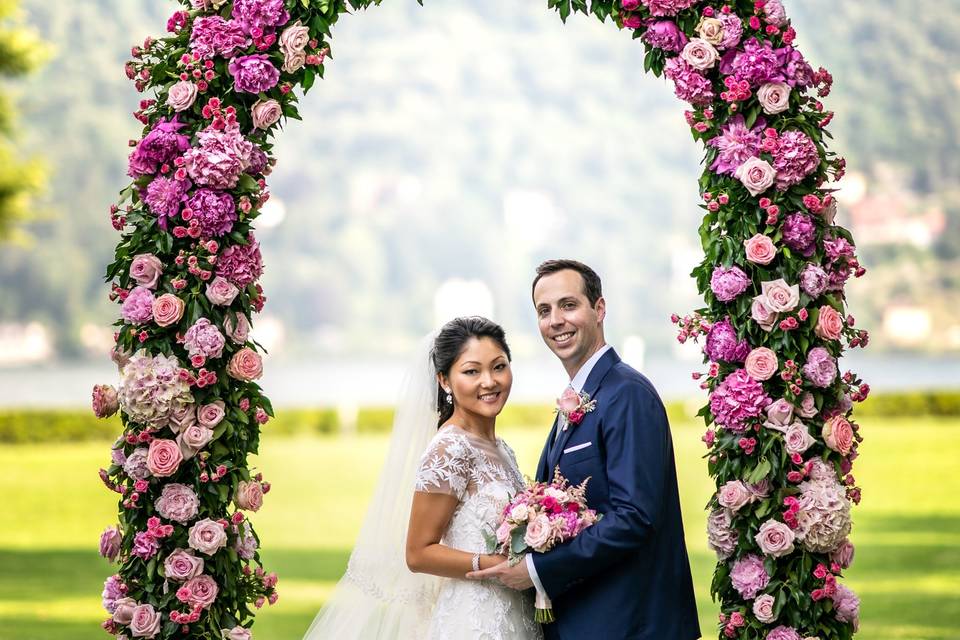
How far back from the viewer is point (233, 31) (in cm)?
486

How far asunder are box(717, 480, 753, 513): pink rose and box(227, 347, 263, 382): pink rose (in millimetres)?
1966

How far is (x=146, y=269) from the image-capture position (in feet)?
15.6

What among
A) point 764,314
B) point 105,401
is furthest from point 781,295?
point 105,401

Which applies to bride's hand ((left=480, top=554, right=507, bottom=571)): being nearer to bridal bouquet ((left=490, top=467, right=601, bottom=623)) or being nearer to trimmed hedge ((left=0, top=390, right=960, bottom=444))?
bridal bouquet ((left=490, top=467, right=601, bottom=623))

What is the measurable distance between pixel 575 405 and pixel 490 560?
27.7 inches

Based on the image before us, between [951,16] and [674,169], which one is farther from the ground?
[951,16]

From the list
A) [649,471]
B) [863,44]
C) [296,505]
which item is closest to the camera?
[649,471]

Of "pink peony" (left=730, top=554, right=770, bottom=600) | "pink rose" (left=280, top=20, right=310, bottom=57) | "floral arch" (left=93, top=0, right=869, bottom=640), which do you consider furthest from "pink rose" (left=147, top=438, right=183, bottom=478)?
"pink peony" (left=730, top=554, right=770, bottom=600)

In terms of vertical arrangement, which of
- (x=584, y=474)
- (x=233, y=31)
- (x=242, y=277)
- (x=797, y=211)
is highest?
(x=233, y=31)

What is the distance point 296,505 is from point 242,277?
14.0 m

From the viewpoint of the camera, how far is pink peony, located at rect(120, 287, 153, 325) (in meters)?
4.75

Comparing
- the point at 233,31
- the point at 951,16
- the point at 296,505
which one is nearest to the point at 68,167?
the point at 296,505

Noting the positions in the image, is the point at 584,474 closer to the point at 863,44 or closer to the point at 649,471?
the point at 649,471

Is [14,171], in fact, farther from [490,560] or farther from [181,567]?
[490,560]
